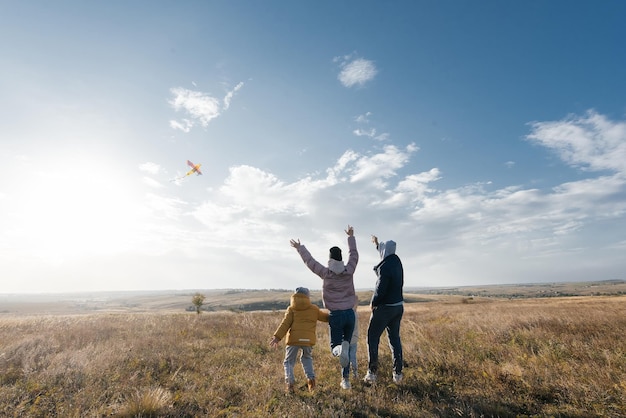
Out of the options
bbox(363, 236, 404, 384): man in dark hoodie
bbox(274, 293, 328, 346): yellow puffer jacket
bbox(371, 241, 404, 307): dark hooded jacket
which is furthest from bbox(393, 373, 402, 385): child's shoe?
bbox(274, 293, 328, 346): yellow puffer jacket

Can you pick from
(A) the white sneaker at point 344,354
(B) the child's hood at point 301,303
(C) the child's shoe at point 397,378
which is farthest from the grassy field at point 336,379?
(B) the child's hood at point 301,303

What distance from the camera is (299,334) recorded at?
19.8ft

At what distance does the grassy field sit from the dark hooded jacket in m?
A: 1.54

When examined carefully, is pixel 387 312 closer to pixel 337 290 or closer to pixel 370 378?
pixel 337 290

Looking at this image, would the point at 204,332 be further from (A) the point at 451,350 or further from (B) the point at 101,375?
(A) the point at 451,350

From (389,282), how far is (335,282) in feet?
3.45

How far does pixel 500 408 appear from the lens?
4.69 m

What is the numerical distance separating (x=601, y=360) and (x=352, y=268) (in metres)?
5.48

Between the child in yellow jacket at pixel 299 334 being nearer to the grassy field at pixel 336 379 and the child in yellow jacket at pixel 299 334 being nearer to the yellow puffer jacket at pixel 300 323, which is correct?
the yellow puffer jacket at pixel 300 323

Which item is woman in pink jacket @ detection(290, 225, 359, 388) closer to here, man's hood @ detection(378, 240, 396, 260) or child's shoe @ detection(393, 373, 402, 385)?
man's hood @ detection(378, 240, 396, 260)

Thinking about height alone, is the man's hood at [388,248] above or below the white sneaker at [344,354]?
above

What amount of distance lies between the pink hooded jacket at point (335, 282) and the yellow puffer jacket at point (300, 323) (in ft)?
1.16

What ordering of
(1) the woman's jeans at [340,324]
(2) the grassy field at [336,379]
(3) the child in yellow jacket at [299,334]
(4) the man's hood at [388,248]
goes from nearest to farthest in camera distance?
(2) the grassy field at [336,379] → (3) the child in yellow jacket at [299,334] → (1) the woman's jeans at [340,324] → (4) the man's hood at [388,248]

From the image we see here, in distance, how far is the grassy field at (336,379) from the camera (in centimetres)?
495
